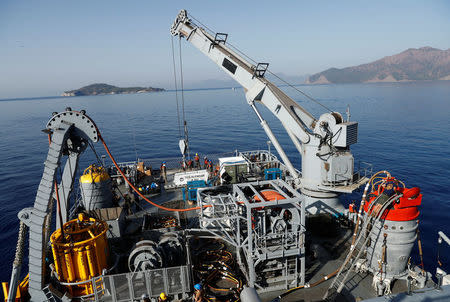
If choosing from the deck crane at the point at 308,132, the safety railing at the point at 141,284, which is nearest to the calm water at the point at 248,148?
the deck crane at the point at 308,132

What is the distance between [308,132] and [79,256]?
47.8 feet

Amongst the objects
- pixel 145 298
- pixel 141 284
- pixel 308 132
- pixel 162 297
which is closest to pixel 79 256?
pixel 141 284

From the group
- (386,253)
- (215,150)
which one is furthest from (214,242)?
(215,150)

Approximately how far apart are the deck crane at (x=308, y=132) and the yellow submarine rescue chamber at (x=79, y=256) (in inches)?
503

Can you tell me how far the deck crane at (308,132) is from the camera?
17281 millimetres

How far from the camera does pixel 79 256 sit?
1139 centimetres

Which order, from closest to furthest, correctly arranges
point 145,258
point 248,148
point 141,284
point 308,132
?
point 141,284 → point 145,258 → point 308,132 → point 248,148

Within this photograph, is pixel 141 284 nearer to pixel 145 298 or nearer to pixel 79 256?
pixel 145 298

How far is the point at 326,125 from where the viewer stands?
17.3 meters

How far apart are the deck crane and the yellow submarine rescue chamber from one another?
1277cm

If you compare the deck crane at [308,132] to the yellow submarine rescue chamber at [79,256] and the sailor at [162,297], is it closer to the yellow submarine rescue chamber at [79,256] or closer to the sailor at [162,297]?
the sailor at [162,297]

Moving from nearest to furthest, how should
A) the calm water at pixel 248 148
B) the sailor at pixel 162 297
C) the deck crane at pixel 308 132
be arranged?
the sailor at pixel 162 297
the deck crane at pixel 308 132
the calm water at pixel 248 148

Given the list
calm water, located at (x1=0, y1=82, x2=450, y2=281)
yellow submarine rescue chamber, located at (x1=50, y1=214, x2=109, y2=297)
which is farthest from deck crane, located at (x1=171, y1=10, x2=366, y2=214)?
yellow submarine rescue chamber, located at (x1=50, y1=214, x2=109, y2=297)

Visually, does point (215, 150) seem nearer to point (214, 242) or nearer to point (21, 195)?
point (21, 195)
